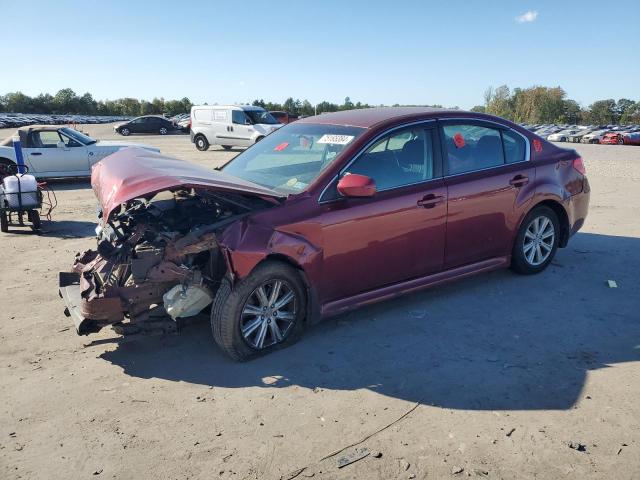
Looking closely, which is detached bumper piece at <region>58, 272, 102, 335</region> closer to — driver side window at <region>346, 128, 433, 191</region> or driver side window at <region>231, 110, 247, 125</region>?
driver side window at <region>346, 128, 433, 191</region>

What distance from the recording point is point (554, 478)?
2643 mm

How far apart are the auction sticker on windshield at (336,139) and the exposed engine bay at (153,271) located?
3.04 feet

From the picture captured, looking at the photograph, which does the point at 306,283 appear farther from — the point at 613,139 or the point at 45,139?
the point at 613,139

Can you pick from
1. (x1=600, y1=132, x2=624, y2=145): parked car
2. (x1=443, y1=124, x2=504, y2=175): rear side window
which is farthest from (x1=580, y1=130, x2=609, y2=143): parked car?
(x1=443, y1=124, x2=504, y2=175): rear side window

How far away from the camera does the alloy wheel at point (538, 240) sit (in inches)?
213

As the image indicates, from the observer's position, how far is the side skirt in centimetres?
418

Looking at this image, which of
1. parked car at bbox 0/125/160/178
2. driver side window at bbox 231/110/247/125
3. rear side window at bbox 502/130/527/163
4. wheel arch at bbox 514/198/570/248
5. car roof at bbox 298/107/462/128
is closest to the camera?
car roof at bbox 298/107/462/128

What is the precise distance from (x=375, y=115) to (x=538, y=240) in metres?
2.26

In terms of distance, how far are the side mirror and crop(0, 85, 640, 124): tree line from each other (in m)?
72.3

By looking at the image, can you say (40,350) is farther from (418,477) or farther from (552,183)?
(552,183)

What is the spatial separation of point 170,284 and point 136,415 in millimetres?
1026

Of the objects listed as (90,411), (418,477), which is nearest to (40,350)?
(90,411)

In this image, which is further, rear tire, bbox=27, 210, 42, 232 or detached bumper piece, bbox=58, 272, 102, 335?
rear tire, bbox=27, 210, 42, 232

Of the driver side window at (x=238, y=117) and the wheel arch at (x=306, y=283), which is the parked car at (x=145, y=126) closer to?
the driver side window at (x=238, y=117)
